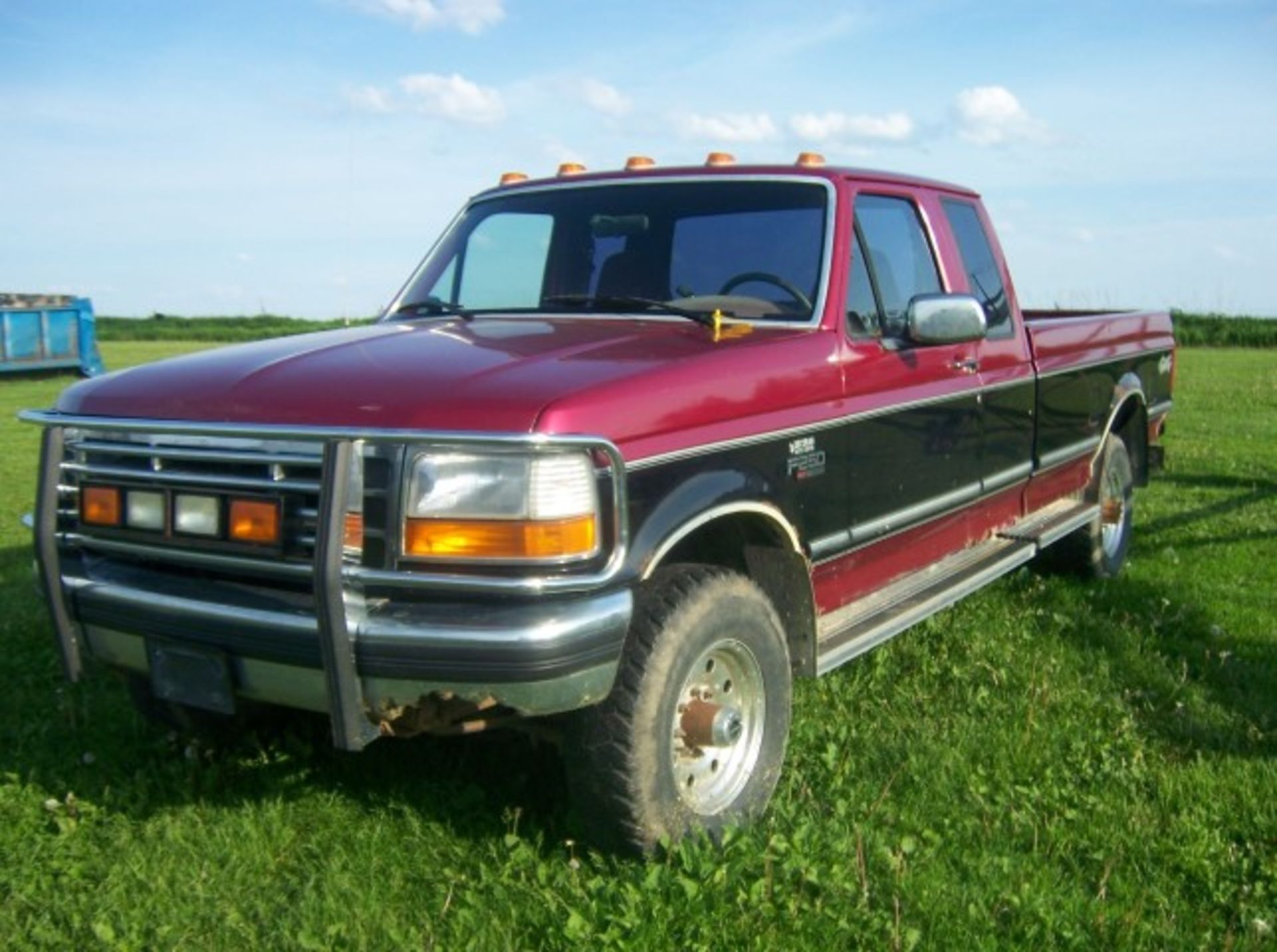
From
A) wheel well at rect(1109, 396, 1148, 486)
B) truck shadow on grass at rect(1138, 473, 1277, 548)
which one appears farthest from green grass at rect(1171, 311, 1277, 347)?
wheel well at rect(1109, 396, 1148, 486)

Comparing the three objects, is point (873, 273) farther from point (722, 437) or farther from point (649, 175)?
Result: point (722, 437)

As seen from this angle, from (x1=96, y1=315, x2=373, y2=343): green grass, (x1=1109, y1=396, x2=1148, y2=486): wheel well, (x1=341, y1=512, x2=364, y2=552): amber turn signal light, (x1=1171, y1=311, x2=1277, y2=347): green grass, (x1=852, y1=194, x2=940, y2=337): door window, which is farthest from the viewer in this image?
(x1=96, y1=315, x2=373, y2=343): green grass

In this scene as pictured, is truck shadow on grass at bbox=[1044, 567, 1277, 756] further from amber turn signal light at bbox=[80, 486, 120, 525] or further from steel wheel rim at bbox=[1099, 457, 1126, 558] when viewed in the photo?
amber turn signal light at bbox=[80, 486, 120, 525]

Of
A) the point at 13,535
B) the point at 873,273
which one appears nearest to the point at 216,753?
the point at 873,273

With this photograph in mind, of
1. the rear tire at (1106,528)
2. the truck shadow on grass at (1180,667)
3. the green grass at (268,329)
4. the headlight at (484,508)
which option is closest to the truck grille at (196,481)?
the headlight at (484,508)

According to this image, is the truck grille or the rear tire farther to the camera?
the rear tire

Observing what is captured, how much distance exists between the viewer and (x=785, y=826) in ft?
11.6

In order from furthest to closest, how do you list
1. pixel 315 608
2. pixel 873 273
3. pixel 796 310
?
1. pixel 873 273
2. pixel 796 310
3. pixel 315 608

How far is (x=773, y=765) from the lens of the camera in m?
3.61

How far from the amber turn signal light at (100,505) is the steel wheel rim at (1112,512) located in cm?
480

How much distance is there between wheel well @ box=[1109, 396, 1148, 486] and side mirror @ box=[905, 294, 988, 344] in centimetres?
293

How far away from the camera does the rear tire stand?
6230 millimetres

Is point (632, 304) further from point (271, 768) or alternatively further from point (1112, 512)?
point (1112, 512)

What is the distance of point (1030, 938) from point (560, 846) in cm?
125
